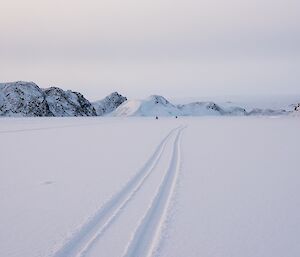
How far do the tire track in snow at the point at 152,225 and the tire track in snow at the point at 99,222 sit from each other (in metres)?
0.54

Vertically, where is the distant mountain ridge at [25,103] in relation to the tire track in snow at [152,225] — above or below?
below

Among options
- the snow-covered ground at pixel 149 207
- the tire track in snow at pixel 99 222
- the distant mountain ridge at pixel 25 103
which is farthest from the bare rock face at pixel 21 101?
the tire track in snow at pixel 99 222

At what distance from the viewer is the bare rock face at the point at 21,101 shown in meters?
176

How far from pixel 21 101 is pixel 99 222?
603ft

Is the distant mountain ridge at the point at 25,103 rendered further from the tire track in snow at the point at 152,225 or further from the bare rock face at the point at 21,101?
the tire track in snow at the point at 152,225

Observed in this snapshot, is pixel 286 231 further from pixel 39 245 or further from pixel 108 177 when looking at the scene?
pixel 108 177

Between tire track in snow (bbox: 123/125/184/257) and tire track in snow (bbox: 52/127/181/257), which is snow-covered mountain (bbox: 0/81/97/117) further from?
tire track in snow (bbox: 123/125/184/257)

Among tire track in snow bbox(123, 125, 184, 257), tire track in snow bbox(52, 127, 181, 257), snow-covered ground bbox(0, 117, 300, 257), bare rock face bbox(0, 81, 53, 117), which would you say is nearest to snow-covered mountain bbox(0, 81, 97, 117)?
bare rock face bbox(0, 81, 53, 117)

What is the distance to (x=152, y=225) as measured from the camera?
715cm

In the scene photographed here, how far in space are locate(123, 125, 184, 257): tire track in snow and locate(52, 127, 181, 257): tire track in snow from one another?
A: 54cm

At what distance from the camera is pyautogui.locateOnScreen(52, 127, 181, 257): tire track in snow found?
601cm

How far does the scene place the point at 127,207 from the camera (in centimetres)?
817

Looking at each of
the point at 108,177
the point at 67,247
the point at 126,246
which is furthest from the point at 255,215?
the point at 108,177

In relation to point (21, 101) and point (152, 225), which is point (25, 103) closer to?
point (21, 101)
